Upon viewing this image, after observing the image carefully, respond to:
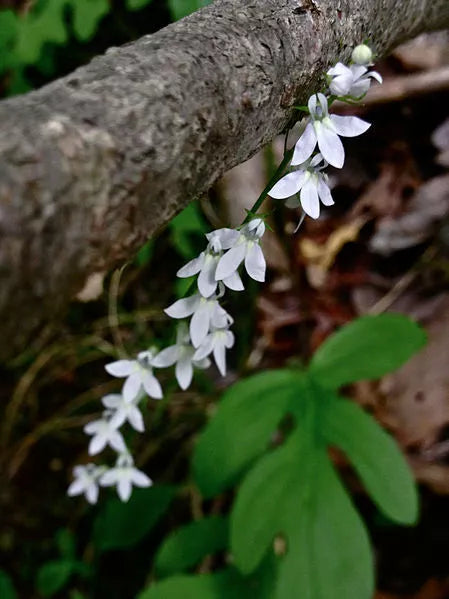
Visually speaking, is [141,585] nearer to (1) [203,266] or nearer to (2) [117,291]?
(2) [117,291]

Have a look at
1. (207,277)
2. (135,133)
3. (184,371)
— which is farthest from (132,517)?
(135,133)

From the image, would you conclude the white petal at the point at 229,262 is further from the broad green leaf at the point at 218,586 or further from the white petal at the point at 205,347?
the broad green leaf at the point at 218,586

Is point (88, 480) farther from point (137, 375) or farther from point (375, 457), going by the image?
point (375, 457)

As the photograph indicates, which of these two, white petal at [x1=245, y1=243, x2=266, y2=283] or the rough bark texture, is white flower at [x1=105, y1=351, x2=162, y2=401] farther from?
the rough bark texture

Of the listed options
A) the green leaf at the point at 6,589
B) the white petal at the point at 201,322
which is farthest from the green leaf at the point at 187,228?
the green leaf at the point at 6,589

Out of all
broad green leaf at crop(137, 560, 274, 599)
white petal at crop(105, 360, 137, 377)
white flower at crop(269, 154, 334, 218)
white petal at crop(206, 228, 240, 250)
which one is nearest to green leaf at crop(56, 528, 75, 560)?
broad green leaf at crop(137, 560, 274, 599)

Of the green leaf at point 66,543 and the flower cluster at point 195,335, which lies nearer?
the flower cluster at point 195,335

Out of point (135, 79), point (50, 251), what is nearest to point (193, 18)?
point (135, 79)
